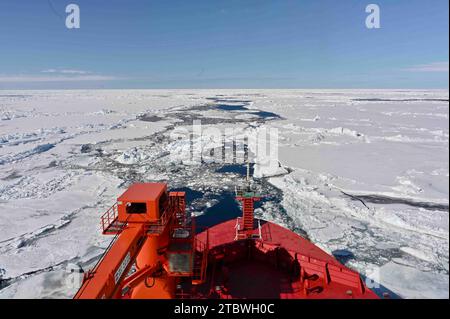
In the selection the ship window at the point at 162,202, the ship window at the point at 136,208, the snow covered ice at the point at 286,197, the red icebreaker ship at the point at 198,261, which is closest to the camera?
the red icebreaker ship at the point at 198,261

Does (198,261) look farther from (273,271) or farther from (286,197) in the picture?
(286,197)

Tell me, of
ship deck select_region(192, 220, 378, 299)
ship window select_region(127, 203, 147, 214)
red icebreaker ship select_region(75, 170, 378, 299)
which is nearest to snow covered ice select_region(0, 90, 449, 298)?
ship deck select_region(192, 220, 378, 299)

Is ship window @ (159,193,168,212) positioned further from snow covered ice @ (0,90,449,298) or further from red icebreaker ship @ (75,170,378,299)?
snow covered ice @ (0,90,449,298)

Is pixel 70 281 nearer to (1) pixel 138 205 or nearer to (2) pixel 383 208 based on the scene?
(1) pixel 138 205

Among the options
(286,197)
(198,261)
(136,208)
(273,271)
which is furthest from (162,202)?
(286,197)

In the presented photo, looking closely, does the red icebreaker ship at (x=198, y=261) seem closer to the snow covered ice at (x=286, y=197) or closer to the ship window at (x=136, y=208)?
the ship window at (x=136, y=208)

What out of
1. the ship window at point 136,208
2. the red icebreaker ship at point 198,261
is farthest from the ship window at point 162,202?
the ship window at point 136,208

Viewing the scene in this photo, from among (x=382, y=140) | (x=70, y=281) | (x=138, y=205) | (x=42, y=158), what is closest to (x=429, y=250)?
(x=138, y=205)

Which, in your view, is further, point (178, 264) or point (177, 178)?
point (177, 178)

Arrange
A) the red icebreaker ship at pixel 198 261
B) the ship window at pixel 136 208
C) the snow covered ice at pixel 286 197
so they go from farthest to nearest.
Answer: the snow covered ice at pixel 286 197, the ship window at pixel 136 208, the red icebreaker ship at pixel 198 261
